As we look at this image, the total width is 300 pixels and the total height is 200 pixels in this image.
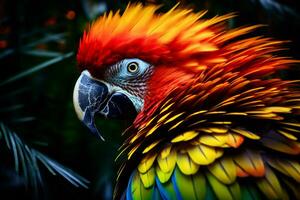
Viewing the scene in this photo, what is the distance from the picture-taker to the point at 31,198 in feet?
6.33

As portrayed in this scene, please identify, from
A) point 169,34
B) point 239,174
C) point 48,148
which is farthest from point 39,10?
point 239,174

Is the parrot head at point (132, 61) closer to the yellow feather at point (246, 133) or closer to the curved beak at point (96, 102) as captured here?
the curved beak at point (96, 102)

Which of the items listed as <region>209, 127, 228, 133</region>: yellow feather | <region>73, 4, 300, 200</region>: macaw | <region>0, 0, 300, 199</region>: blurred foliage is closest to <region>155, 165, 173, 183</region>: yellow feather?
<region>73, 4, 300, 200</region>: macaw

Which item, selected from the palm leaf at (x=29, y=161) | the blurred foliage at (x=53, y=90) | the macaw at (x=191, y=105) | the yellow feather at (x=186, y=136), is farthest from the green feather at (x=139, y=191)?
the blurred foliage at (x=53, y=90)

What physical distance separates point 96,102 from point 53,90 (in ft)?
2.62

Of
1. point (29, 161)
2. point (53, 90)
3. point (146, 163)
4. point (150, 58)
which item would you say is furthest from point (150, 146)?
point (53, 90)

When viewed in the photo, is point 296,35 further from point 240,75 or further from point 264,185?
point 264,185

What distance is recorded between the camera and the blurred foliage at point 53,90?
70.0 inches

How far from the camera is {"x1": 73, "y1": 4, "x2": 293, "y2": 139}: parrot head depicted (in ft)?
3.83

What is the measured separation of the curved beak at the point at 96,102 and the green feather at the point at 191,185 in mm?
348

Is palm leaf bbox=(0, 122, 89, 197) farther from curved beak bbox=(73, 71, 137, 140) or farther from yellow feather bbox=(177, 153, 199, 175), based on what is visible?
yellow feather bbox=(177, 153, 199, 175)

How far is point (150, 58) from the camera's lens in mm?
1242

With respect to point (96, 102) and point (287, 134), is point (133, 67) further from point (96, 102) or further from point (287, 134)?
point (287, 134)

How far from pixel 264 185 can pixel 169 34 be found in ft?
1.46
